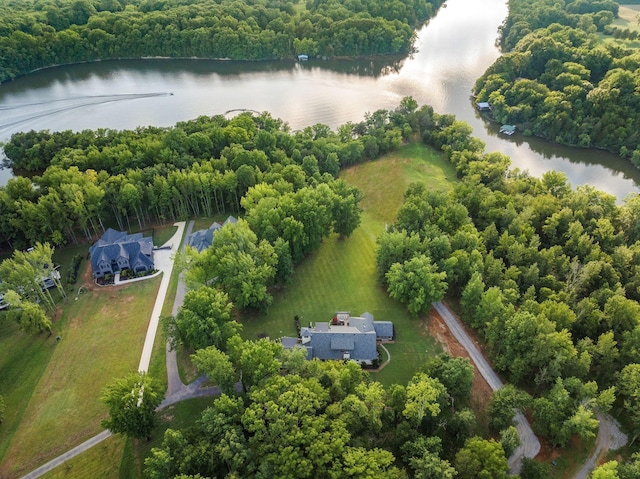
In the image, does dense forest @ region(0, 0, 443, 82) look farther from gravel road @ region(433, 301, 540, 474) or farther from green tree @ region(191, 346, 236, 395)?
green tree @ region(191, 346, 236, 395)

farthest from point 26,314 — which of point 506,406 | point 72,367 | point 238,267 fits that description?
point 506,406

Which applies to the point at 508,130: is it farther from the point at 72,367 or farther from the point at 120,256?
the point at 72,367

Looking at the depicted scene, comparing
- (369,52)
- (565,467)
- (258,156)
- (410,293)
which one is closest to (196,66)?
(369,52)

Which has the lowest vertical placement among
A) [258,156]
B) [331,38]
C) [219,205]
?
[219,205]

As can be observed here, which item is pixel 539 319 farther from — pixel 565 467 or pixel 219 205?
pixel 219 205

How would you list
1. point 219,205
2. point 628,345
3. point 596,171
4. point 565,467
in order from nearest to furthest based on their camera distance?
point 565,467
point 628,345
point 219,205
point 596,171

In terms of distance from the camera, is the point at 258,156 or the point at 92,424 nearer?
the point at 92,424

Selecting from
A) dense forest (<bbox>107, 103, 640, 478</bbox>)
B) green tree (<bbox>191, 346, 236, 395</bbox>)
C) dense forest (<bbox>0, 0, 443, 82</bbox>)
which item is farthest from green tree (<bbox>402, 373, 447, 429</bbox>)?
dense forest (<bbox>0, 0, 443, 82</bbox>)
